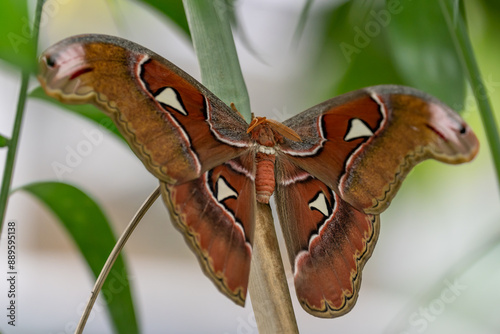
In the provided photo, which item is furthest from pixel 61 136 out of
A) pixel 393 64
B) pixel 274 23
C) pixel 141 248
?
pixel 393 64

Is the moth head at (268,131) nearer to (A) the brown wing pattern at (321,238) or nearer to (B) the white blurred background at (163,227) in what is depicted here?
(A) the brown wing pattern at (321,238)

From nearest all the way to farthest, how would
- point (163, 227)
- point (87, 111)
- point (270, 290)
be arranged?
point (270, 290), point (87, 111), point (163, 227)

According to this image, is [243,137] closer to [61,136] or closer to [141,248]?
[61,136]

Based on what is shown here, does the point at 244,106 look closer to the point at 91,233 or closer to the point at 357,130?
the point at 357,130

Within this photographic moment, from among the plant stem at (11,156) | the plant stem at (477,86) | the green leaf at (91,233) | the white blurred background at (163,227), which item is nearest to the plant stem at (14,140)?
the plant stem at (11,156)

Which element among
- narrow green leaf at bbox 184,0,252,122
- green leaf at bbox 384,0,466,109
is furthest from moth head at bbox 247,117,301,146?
green leaf at bbox 384,0,466,109

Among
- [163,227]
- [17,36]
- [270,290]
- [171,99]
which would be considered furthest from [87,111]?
[163,227]

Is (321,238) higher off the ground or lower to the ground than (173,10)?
lower
